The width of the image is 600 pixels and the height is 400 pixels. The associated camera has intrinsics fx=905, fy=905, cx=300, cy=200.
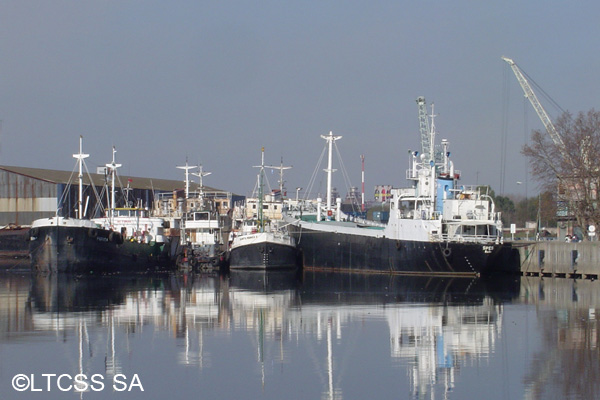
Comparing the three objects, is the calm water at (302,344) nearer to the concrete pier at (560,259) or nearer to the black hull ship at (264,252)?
the concrete pier at (560,259)

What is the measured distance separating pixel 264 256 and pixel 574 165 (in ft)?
69.7

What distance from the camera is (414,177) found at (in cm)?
5816

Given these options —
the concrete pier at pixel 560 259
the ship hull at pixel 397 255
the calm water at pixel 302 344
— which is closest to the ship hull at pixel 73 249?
the ship hull at pixel 397 255

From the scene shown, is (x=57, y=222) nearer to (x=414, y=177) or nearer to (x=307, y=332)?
(x=414, y=177)

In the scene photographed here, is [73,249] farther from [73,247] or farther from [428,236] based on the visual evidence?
[428,236]

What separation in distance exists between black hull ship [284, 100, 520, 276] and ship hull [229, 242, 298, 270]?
9.35 feet

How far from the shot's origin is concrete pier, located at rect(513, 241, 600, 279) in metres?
50.2

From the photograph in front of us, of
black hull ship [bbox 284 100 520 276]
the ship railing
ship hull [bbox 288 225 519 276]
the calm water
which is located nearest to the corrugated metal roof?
ship hull [bbox 288 225 519 276]

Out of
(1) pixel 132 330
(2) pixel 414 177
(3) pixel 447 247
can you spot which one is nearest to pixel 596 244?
(3) pixel 447 247

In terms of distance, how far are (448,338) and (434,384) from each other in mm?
6579

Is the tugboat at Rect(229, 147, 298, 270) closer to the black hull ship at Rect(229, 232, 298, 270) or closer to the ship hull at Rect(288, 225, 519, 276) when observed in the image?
the black hull ship at Rect(229, 232, 298, 270)

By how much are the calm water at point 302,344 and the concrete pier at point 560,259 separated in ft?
25.8

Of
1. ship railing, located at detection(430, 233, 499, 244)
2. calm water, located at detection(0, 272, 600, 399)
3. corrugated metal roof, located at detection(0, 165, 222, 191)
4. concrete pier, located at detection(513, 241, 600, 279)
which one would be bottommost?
calm water, located at detection(0, 272, 600, 399)

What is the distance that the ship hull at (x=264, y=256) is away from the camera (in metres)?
60.7
